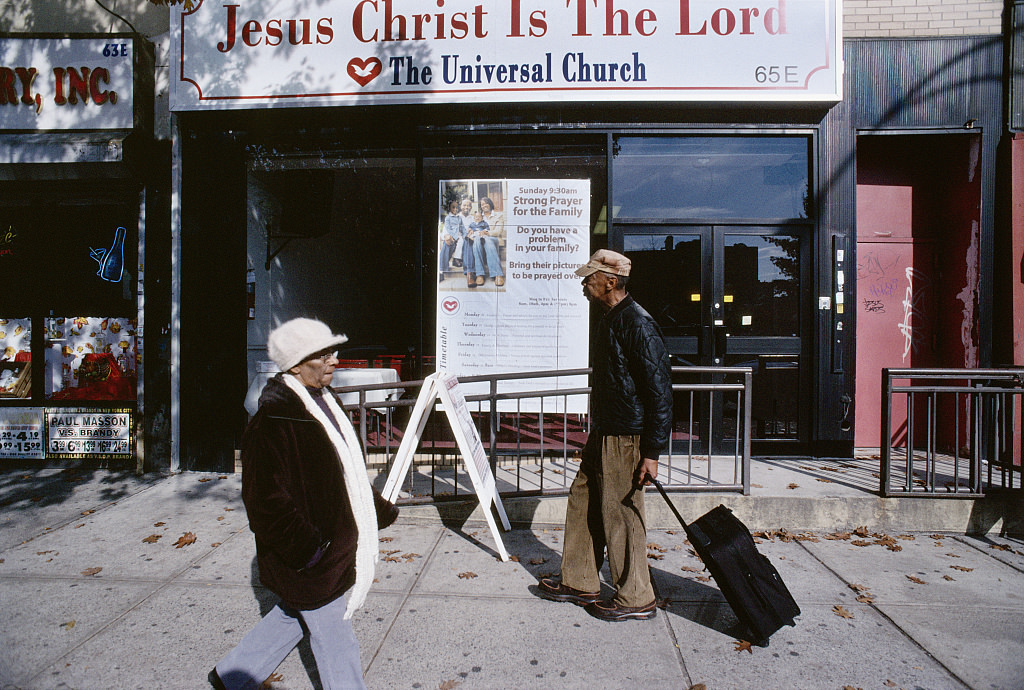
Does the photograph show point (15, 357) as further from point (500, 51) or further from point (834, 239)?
point (834, 239)

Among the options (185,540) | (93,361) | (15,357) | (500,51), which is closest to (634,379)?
(185,540)

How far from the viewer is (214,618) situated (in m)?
3.66

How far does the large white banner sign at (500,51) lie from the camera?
6.50m

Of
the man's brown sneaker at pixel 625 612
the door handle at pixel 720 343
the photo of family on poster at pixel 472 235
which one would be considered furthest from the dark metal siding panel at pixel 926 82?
the man's brown sneaker at pixel 625 612

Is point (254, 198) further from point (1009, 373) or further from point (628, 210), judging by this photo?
point (1009, 373)

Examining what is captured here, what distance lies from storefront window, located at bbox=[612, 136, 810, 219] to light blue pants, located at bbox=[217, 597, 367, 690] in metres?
5.48

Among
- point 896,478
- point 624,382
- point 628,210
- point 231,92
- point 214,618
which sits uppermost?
point 231,92

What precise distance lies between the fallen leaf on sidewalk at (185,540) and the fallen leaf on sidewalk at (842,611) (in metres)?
4.53

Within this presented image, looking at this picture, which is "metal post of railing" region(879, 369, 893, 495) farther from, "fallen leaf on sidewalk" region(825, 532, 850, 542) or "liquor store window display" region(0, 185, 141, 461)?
"liquor store window display" region(0, 185, 141, 461)

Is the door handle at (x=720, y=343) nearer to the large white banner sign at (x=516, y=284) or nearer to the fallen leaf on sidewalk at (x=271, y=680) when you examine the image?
the large white banner sign at (x=516, y=284)

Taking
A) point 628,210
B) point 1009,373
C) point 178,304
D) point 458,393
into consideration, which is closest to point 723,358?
point 628,210

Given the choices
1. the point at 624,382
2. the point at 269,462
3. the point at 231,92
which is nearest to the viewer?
the point at 269,462

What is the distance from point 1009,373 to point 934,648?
2792mm

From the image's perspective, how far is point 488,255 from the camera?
7.04 m
